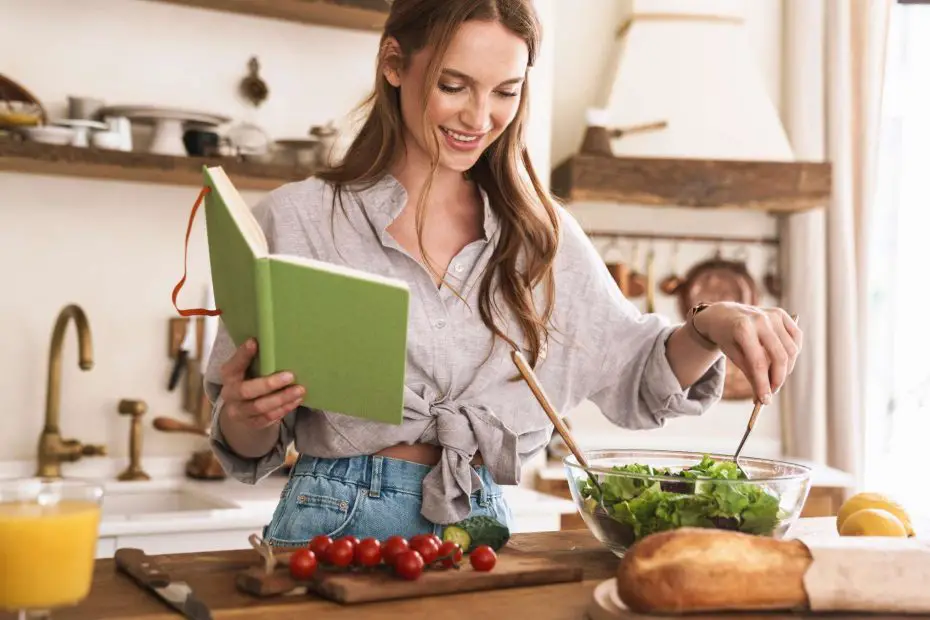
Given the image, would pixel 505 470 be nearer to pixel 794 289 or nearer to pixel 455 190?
pixel 455 190

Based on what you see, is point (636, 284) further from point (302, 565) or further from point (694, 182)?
point (302, 565)

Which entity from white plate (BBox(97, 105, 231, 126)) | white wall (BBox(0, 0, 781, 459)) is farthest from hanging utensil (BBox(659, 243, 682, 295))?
white plate (BBox(97, 105, 231, 126))

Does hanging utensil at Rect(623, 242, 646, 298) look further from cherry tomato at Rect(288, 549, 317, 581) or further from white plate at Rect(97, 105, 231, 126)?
cherry tomato at Rect(288, 549, 317, 581)

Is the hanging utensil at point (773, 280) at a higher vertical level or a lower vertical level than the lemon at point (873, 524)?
higher

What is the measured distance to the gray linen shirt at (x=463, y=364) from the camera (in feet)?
4.91

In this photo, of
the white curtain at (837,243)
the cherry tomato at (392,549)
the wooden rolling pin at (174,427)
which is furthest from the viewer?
the white curtain at (837,243)

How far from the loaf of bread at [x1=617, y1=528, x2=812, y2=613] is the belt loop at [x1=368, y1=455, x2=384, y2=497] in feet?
1.79

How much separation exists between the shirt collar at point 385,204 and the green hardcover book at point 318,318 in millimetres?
358

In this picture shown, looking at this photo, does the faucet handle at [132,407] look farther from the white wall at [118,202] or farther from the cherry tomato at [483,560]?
the cherry tomato at [483,560]

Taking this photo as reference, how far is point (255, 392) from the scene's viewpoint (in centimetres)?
125

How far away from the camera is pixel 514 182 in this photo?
172cm

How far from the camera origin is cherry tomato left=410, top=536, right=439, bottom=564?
114 cm

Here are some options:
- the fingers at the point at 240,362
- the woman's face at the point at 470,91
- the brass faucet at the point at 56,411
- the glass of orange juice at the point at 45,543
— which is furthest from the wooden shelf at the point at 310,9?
the glass of orange juice at the point at 45,543

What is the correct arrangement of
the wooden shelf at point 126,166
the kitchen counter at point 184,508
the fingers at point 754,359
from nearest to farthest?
1. the fingers at point 754,359
2. the kitchen counter at point 184,508
3. the wooden shelf at point 126,166
